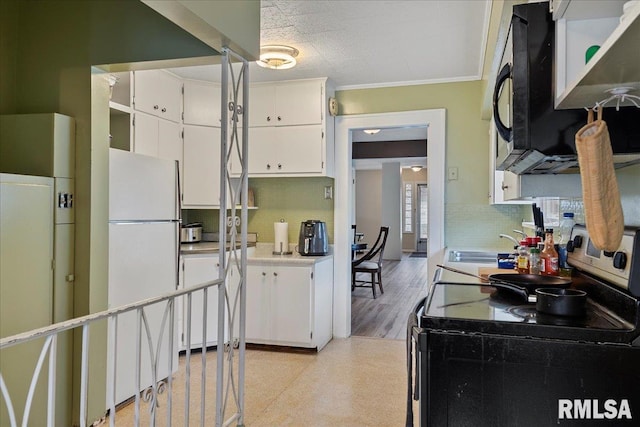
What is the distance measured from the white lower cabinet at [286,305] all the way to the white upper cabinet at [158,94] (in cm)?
151

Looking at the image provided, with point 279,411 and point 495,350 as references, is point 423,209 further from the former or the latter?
point 495,350

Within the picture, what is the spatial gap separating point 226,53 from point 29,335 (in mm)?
1455

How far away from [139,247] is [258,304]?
1417 mm

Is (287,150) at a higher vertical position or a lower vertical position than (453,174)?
higher

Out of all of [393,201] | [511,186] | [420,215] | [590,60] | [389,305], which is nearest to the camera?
[590,60]

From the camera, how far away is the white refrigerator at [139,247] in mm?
2609

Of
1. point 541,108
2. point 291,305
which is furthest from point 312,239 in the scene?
point 541,108

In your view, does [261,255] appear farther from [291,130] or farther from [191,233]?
[291,130]

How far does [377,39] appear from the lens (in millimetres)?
3070

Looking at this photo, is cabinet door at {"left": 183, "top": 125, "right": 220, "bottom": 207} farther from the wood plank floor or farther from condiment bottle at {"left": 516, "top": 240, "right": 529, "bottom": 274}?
condiment bottle at {"left": 516, "top": 240, "right": 529, "bottom": 274}

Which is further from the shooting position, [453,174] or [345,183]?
[345,183]

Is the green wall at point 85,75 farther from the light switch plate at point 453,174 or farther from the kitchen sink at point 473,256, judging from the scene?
the light switch plate at point 453,174

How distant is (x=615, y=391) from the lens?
1070mm

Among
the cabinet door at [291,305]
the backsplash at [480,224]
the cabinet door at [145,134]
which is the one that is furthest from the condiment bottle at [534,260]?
the cabinet door at [145,134]
